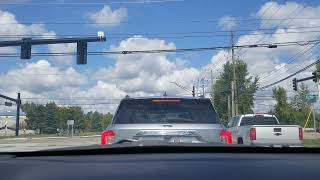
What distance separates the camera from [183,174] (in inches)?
101

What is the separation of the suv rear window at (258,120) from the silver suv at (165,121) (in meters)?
15.3

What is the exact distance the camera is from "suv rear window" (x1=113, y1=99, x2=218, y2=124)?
8.49 meters

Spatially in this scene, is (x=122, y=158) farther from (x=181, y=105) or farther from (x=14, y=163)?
(x=181, y=105)

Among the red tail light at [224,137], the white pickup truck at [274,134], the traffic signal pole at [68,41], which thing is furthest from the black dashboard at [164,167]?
the traffic signal pole at [68,41]

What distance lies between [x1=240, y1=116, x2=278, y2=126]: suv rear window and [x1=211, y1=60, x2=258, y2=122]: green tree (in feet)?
190

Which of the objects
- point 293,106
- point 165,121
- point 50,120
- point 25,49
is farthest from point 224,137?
point 50,120

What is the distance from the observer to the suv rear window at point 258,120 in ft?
78.1

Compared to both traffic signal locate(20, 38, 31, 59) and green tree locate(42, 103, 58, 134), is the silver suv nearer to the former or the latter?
traffic signal locate(20, 38, 31, 59)

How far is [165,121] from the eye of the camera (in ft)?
27.7

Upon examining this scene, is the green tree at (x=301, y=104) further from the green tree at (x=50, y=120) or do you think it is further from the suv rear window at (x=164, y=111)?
the suv rear window at (x=164, y=111)

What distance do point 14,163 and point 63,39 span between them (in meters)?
23.8

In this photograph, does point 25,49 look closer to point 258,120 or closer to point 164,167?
point 258,120

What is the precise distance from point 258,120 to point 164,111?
16447 millimetres

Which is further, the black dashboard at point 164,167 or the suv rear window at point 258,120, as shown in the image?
the suv rear window at point 258,120
